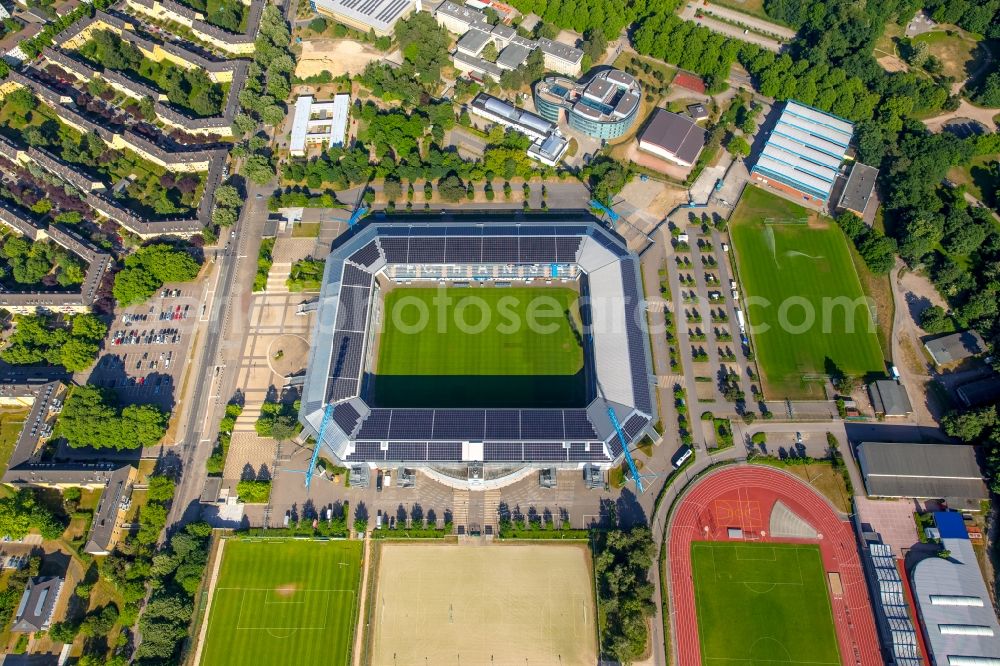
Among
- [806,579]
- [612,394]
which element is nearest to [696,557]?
[806,579]

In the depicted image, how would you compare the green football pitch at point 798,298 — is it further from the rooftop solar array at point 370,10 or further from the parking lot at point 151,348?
the parking lot at point 151,348

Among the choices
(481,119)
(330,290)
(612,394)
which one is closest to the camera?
(612,394)

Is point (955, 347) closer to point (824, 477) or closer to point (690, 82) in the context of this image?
point (824, 477)

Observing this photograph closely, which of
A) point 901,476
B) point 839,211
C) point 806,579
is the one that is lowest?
point 806,579

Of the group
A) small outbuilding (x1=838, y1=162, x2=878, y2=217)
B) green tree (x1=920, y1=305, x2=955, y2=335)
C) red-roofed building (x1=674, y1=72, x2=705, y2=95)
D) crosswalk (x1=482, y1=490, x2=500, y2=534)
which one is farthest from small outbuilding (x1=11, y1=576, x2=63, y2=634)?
small outbuilding (x1=838, y1=162, x2=878, y2=217)

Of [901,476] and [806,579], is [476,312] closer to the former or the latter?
[806,579]

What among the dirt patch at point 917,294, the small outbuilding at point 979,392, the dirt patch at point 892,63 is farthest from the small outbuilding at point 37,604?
the dirt patch at point 892,63

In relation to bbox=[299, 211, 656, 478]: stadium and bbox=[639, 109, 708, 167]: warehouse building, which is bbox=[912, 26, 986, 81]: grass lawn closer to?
bbox=[639, 109, 708, 167]: warehouse building

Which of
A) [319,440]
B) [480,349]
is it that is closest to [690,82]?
[480,349]
